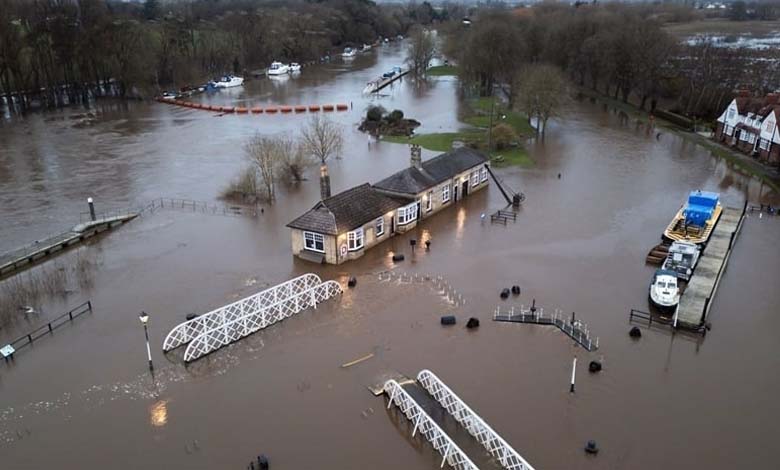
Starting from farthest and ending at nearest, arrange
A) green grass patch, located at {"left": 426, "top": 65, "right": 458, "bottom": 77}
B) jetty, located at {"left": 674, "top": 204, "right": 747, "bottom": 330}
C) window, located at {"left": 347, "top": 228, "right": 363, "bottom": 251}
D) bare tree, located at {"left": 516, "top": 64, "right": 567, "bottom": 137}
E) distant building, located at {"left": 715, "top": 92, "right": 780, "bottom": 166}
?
green grass patch, located at {"left": 426, "top": 65, "right": 458, "bottom": 77}, bare tree, located at {"left": 516, "top": 64, "right": 567, "bottom": 137}, distant building, located at {"left": 715, "top": 92, "right": 780, "bottom": 166}, window, located at {"left": 347, "top": 228, "right": 363, "bottom": 251}, jetty, located at {"left": 674, "top": 204, "right": 747, "bottom": 330}

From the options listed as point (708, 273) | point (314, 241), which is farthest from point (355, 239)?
point (708, 273)

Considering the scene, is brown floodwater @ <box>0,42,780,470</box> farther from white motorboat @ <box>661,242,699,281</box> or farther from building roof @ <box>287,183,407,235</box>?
building roof @ <box>287,183,407,235</box>

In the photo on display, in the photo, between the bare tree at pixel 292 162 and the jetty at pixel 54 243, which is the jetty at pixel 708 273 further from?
the jetty at pixel 54 243

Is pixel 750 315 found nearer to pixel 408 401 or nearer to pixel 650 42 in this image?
pixel 408 401

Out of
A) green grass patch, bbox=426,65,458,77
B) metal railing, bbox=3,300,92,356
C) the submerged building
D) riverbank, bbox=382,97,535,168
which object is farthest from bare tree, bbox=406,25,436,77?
metal railing, bbox=3,300,92,356

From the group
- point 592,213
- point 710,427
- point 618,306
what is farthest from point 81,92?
point 710,427

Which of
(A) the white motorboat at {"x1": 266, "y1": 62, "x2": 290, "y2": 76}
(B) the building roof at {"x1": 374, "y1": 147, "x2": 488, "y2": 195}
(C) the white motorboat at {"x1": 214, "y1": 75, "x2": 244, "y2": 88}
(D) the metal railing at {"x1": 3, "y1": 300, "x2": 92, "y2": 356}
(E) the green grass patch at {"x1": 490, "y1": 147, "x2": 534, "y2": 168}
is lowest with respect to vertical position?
(D) the metal railing at {"x1": 3, "y1": 300, "x2": 92, "y2": 356}
